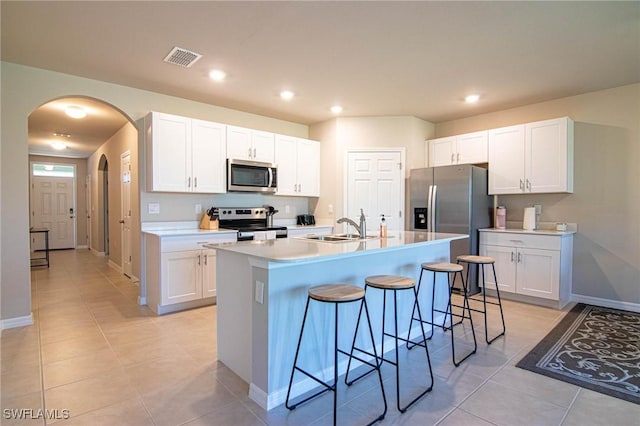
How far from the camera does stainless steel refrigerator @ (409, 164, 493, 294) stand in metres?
4.35

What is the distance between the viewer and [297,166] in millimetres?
5195

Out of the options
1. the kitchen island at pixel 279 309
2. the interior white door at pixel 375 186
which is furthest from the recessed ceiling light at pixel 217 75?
the interior white door at pixel 375 186

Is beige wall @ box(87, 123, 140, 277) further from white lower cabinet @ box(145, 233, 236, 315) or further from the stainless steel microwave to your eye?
the stainless steel microwave

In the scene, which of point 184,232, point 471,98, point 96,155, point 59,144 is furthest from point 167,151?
point 96,155

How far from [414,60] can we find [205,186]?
2.82 meters

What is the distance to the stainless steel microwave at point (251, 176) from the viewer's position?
14.3 ft

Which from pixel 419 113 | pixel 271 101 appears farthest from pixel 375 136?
pixel 271 101

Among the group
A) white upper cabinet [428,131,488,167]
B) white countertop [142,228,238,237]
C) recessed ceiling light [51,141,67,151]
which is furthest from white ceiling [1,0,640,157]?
recessed ceiling light [51,141,67,151]

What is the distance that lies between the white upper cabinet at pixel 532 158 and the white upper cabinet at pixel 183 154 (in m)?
3.73

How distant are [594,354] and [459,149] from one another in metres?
3.10

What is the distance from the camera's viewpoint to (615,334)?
306 cm

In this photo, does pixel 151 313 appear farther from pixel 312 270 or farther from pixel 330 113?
pixel 330 113

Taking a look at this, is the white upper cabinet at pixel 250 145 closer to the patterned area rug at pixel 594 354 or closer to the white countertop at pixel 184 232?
the white countertop at pixel 184 232

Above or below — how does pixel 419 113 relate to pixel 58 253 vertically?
above
